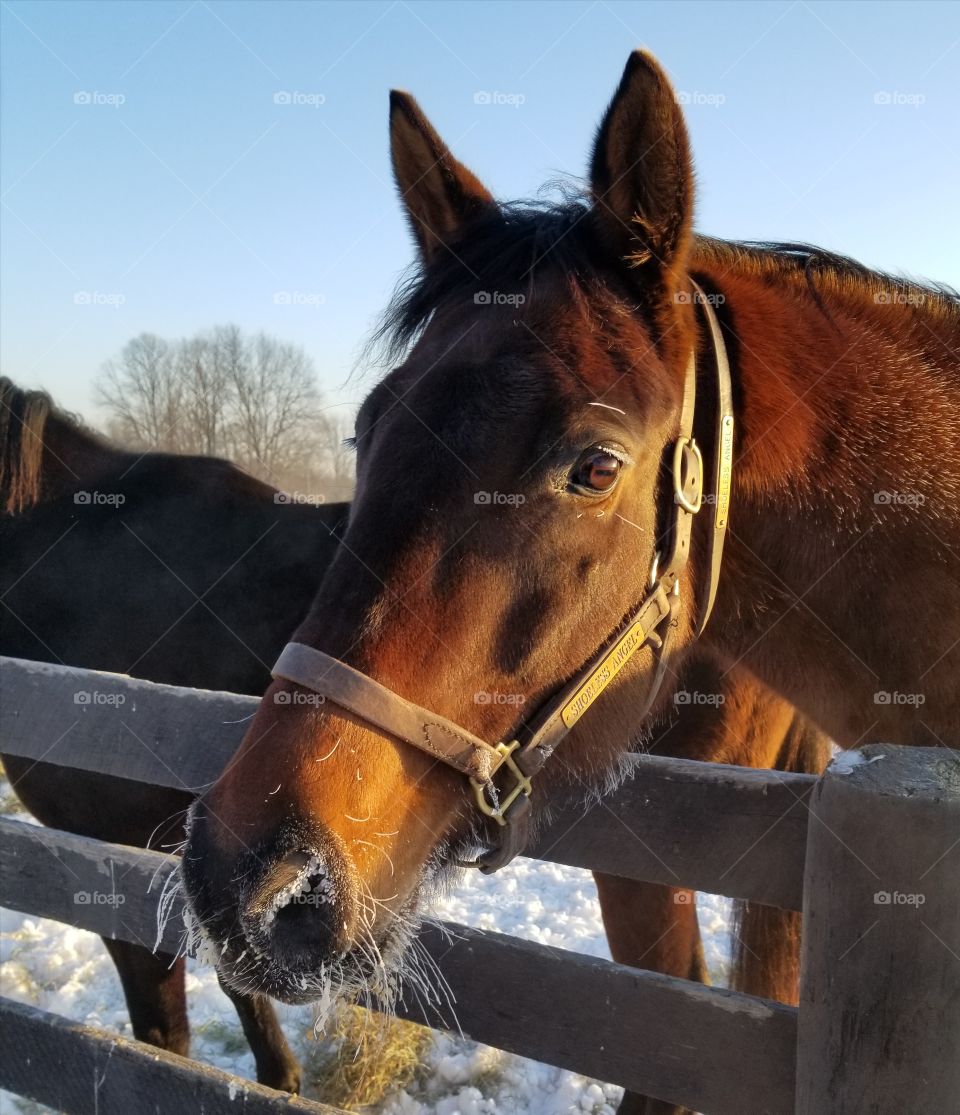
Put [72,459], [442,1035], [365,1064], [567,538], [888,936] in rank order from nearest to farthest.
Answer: [888,936], [567,538], [365,1064], [442,1035], [72,459]

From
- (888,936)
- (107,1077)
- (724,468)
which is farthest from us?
(107,1077)

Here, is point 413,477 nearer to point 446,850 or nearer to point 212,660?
point 446,850

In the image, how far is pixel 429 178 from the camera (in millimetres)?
2316

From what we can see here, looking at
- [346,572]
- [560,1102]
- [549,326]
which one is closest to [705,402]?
[549,326]

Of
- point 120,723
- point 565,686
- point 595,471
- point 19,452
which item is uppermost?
point 595,471

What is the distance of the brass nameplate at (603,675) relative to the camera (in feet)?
5.86

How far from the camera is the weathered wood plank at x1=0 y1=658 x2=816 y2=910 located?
5.60 ft

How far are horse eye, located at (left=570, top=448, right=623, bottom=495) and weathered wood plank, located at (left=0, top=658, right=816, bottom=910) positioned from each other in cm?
68

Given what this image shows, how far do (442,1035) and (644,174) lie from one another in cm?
422

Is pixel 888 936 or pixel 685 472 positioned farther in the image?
pixel 685 472

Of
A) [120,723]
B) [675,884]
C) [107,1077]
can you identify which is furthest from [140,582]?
[675,884]

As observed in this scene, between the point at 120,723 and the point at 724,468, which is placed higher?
the point at 724,468

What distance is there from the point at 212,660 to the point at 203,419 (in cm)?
1621

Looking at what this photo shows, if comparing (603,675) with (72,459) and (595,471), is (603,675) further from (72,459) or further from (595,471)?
(72,459)
